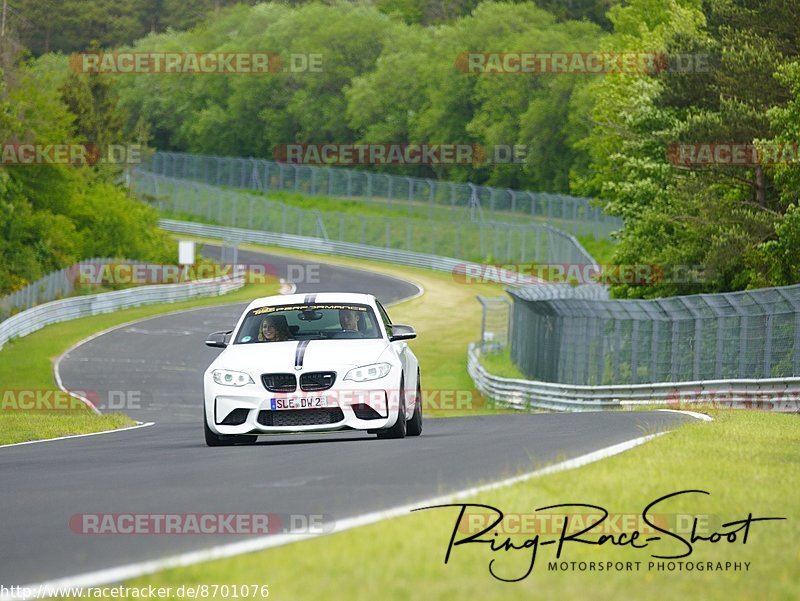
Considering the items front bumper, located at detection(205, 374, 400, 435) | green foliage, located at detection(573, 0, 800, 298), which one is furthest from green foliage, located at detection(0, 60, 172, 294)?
front bumper, located at detection(205, 374, 400, 435)

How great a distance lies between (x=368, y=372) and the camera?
14.1m

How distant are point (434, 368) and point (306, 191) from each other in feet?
184

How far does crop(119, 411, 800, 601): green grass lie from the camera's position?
5.75 metres

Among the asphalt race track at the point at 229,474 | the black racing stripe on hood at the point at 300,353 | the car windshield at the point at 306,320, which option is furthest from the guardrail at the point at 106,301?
the black racing stripe on hood at the point at 300,353

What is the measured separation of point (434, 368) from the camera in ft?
150

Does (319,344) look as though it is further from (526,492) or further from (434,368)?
(434,368)

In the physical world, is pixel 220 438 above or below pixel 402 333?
below

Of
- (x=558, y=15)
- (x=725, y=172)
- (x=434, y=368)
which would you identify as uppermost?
(x=558, y=15)

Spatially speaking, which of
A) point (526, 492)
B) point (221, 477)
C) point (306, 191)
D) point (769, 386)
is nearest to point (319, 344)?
point (221, 477)

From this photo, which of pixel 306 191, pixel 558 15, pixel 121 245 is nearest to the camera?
pixel 121 245

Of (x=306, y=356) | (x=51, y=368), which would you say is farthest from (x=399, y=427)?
(x=51, y=368)

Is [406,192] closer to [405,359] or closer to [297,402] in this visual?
[405,359]

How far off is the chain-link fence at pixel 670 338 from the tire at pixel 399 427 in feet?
29.6

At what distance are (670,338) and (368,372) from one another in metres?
12.4
